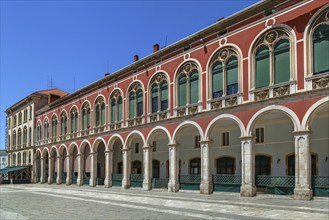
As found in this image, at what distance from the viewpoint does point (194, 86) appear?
26.5 m

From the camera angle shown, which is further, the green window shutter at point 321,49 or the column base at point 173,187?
the column base at point 173,187

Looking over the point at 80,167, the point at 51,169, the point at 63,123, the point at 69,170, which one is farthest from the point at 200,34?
the point at 51,169

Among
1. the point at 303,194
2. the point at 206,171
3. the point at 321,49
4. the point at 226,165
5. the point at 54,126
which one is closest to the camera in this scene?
the point at 303,194

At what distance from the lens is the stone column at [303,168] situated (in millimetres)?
18734

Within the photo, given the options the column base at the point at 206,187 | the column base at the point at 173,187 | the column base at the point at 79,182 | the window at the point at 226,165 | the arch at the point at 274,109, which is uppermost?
the arch at the point at 274,109

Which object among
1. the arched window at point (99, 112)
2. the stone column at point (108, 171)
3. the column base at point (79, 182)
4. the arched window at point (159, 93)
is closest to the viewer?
the arched window at point (159, 93)

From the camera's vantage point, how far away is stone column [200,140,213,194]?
2439cm

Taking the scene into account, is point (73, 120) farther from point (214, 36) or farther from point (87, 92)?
point (214, 36)

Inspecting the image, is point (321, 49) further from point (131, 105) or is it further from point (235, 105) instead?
point (131, 105)

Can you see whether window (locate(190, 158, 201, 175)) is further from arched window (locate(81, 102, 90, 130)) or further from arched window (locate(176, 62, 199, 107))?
arched window (locate(81, 102, 90, 130))

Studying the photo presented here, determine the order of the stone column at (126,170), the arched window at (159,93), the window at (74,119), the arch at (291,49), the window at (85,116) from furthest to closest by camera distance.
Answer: the window at (74,119)
the window at (85,116)
the stone column at (126,170)
the arched window at (159,93)
the arch at (291,49)

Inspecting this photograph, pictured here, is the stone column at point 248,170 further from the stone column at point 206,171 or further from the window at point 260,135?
the window at point 260,135

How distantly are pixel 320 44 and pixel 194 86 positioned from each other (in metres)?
9.53

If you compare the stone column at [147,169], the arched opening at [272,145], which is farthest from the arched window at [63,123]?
the arched opening at [272,145]
